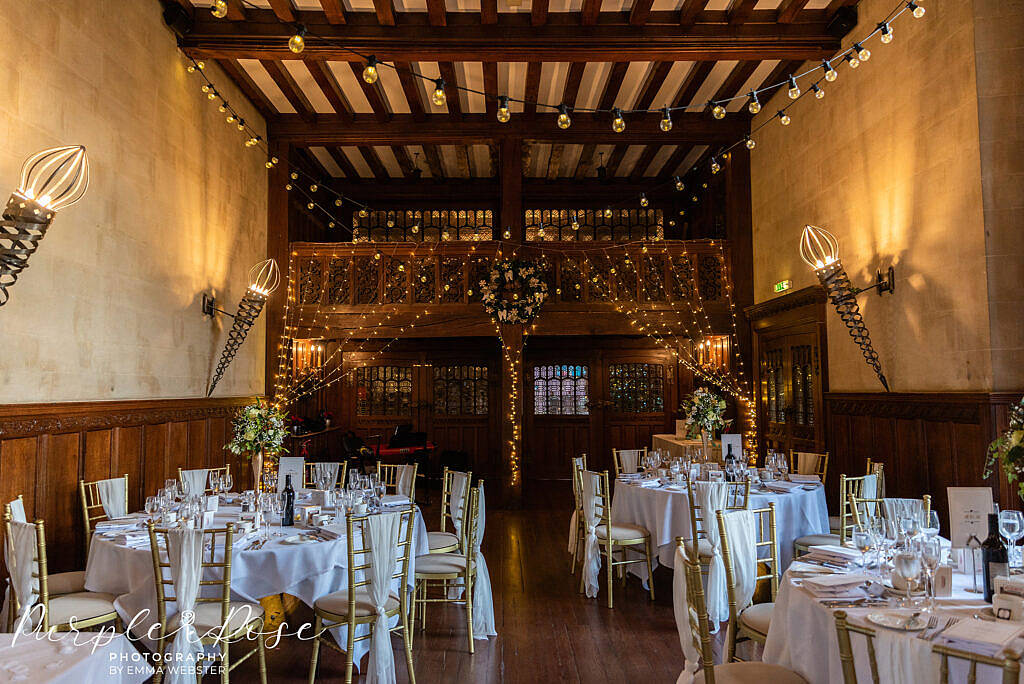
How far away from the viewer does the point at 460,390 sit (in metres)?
12.8

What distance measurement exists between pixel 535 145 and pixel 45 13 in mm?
7480

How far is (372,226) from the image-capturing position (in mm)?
13320

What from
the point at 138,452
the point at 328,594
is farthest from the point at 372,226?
the point at 328,594

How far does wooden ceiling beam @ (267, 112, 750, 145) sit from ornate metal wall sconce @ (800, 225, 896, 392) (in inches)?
126

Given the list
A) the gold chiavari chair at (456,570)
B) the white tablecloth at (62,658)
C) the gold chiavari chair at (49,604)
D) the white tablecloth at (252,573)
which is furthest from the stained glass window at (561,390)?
the white tablecloth at (62,658)

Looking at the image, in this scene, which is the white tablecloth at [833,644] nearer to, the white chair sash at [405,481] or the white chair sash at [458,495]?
the white chair sash at [458,495]

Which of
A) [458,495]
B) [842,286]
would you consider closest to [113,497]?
[458,495]

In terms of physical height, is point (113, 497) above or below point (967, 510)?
below

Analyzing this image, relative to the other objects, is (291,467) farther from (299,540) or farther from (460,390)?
(460,390)

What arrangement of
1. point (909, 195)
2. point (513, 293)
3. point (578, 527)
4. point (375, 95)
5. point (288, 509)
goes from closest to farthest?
1. point (288, 509)
2. point (909, 195)
3. point (578, 527)
4. point (375, 95)
5. point (513, 293)

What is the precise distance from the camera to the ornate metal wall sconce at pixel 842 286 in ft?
21.7

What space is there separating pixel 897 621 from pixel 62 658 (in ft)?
10.1

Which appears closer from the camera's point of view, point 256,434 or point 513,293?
point 256,434

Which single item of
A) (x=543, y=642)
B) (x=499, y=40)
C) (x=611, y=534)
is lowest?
(x=543, y=642)
